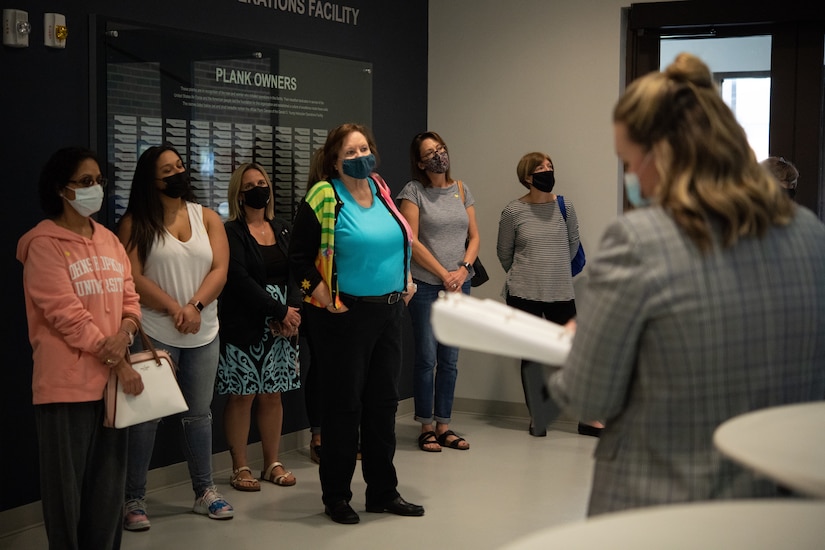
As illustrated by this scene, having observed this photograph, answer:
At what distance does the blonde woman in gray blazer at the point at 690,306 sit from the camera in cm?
148

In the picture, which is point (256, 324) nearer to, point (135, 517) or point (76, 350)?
point (135, 517)

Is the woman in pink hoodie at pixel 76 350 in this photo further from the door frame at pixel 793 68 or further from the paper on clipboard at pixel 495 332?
the door frame at pixel 793 68

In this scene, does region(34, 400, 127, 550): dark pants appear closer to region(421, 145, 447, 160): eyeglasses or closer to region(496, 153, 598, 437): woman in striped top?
region(421, 145, 447, 160): eyeglasses

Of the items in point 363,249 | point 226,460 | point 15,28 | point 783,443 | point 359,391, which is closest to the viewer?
point 783,443

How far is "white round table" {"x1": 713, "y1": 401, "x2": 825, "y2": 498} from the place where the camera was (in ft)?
3.95

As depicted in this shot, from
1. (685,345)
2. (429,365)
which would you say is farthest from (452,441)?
(685,345)

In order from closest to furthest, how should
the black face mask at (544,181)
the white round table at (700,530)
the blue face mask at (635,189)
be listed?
1. the white round table at (700,530)
2. the blue face mask at (635,189)
3. the black face mask at (544,181)

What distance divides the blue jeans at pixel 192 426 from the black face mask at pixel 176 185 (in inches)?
23.7

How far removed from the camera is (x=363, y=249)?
389 centimetres

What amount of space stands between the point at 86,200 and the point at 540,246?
3.10m

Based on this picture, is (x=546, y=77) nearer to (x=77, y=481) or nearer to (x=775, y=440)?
(x=77, y=481)

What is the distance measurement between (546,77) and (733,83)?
1.12 metres

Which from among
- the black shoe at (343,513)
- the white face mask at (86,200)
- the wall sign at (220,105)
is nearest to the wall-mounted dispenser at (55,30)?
the wall sign at (220,105)

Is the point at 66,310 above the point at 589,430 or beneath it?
above
